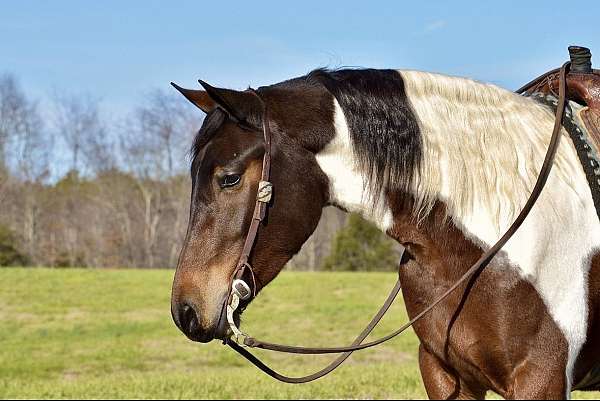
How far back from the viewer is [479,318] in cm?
270

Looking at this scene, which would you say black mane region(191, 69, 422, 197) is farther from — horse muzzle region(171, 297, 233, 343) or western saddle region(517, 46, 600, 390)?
western saddle region(517, 46, 600, 390)

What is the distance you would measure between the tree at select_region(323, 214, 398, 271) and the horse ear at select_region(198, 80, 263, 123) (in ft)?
101

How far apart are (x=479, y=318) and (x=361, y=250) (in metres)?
31.6

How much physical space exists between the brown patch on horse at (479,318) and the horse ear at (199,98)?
32.0 inches

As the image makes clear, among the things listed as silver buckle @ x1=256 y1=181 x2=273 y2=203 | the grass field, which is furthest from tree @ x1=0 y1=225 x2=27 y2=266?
silver buckle @ x1=256 y1=181 x2=273 y2=203

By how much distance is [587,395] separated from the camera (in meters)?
8.95

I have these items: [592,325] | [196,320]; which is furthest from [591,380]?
[196,320]

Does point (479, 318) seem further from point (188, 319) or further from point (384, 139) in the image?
point (188, 319)

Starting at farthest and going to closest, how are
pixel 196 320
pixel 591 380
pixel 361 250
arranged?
pixel 361 250 < pixel 591 380 < pixel 196 320

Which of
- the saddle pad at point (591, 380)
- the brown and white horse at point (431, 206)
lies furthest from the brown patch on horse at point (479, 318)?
the saddle pad at point (591, 380)

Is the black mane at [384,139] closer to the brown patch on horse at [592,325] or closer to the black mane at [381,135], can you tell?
the black mane at [381,135]

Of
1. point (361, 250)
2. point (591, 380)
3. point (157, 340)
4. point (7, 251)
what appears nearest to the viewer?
point (591, 380)

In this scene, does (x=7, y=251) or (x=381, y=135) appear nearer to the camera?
(x=381, y=135)

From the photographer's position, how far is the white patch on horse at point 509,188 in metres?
2.70
